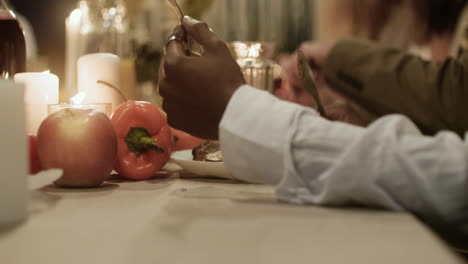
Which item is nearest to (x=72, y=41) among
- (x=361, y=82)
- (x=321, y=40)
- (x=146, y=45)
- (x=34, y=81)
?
(x=146, y=45)

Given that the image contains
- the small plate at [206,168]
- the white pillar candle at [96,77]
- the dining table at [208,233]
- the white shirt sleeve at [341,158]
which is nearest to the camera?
the dining table at [208,233]

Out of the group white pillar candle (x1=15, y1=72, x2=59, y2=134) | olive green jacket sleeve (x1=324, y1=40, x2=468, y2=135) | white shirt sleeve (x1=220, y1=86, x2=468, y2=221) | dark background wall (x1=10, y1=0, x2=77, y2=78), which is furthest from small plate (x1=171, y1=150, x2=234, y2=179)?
dark background wall (x1=10, y1=0, x2=77, y2=78)

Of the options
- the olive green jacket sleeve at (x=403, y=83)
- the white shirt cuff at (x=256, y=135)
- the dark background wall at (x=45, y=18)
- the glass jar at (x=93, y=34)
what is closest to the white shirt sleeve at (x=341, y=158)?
the white shirt cuff at (x=256, y=135)

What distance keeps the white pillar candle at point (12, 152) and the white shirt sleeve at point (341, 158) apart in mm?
247

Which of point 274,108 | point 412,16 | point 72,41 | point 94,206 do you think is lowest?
point 94,206

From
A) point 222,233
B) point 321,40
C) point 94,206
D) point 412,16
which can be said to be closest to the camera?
point 222,233

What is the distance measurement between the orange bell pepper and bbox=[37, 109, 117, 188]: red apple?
0.27 ft

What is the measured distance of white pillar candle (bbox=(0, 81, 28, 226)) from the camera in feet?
1.68

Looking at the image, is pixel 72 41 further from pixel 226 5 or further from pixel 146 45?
pixel 226 5

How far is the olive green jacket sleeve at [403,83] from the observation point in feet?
4.59

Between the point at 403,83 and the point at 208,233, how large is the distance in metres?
1.11

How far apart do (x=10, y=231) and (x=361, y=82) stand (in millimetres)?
1198

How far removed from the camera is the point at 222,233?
0.50m

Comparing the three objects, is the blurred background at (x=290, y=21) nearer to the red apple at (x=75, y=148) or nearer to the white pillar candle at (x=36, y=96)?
the white pillar candle at (x=36, y=96)
